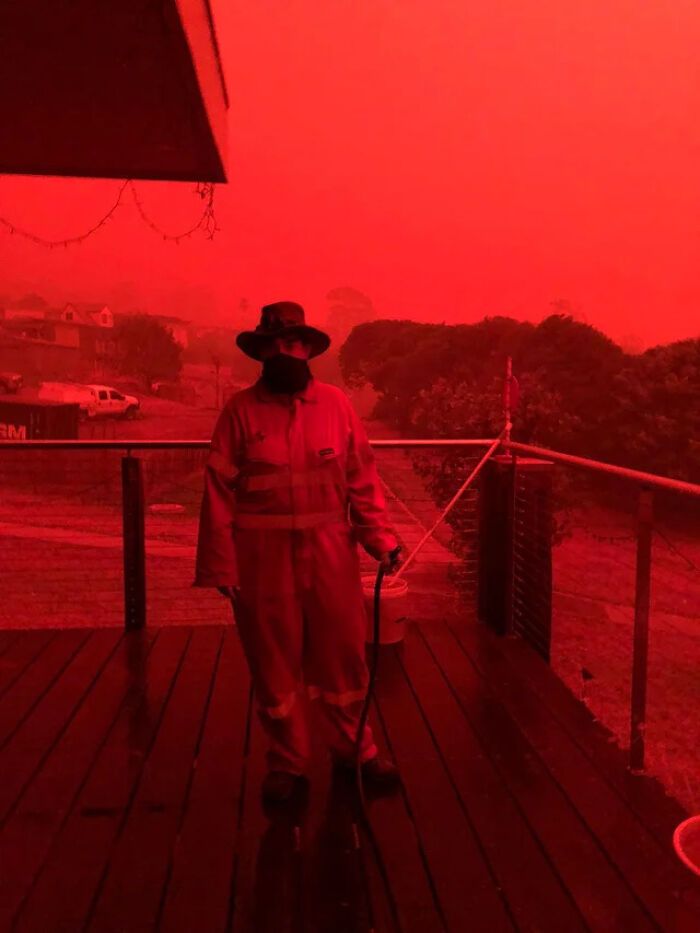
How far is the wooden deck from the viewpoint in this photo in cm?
171

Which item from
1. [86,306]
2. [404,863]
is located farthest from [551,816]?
[86,306]

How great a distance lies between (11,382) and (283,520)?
1333cm

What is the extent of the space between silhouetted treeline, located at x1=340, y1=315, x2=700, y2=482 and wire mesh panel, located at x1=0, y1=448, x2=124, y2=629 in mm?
5890

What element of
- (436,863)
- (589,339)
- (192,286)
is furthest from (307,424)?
(589,339)

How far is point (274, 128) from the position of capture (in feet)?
60.0

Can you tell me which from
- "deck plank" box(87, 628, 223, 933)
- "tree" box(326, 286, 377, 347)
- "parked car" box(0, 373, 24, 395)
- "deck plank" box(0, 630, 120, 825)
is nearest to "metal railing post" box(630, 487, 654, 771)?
"deck plank" box(87, 628, 223, 933)

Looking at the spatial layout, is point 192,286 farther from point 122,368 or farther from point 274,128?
point 274,128

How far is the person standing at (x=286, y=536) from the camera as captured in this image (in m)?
2.09

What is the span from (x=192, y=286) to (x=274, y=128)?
4707 millimetres

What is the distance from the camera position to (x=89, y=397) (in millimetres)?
14633

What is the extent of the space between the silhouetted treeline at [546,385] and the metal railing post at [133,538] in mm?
12465

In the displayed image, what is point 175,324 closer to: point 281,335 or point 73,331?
point 73,331

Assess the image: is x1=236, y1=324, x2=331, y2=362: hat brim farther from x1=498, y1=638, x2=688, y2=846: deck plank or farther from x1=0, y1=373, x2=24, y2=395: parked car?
x1=0, y1=373, x2=24, y2=395: parked car

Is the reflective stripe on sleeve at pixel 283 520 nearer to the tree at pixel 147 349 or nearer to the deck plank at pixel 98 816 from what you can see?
the deck plank at pixel 98 816
